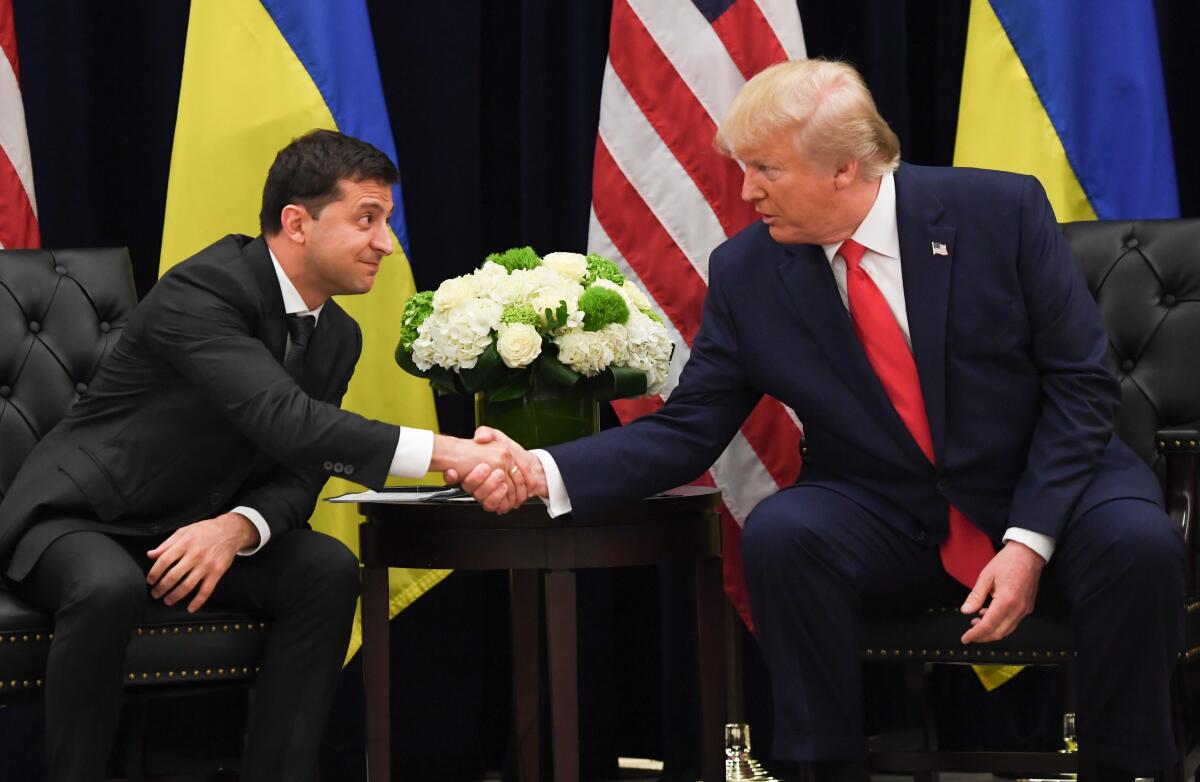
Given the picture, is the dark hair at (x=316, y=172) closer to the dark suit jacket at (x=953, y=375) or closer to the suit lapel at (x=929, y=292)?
the dark suit jacket at (x=953, y=375)

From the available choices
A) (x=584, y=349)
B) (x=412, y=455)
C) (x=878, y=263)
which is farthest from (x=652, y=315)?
(x=412, y=455)

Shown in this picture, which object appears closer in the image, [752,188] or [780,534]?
[780,534]

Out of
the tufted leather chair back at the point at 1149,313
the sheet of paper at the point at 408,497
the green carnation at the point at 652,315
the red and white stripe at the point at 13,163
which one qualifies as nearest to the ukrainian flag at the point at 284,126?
the red and white stripe at the point at 13,163

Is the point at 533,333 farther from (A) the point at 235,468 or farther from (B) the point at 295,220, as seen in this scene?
(A) the point at 235,468

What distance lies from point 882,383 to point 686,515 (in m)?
0.45

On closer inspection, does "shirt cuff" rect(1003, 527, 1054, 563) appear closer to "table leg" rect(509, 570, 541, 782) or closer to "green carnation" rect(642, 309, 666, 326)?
"green carnation" rect(642, 309, 666, 326)

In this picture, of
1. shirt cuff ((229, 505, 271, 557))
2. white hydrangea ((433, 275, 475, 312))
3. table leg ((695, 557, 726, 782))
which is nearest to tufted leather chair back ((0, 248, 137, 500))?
shirt cuff ((229, 505, 271, 557))

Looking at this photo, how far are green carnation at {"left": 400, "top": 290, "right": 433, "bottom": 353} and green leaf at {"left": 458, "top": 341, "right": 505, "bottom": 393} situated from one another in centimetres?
15

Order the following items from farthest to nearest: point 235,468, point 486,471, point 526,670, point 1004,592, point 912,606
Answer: point 526,670, point 235,468, point 486,471, point 912,606, point 1004,592

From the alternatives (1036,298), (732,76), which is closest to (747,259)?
(1036,298)

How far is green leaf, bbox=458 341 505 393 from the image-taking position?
8.93 feet

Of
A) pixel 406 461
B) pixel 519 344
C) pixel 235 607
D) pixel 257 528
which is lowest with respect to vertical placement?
pixel 235 607

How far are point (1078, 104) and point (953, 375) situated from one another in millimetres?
1089

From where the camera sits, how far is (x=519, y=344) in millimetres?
2676
